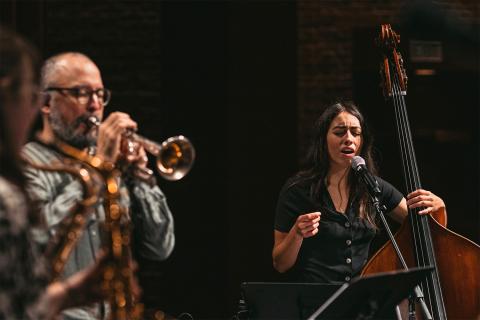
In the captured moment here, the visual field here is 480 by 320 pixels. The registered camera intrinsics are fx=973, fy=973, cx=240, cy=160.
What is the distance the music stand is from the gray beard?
3.00 feet

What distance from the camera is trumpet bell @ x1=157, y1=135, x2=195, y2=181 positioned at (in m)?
3.31

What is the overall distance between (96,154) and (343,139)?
4.77 ft

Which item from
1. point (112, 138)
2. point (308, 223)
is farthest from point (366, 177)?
point (112, 138)

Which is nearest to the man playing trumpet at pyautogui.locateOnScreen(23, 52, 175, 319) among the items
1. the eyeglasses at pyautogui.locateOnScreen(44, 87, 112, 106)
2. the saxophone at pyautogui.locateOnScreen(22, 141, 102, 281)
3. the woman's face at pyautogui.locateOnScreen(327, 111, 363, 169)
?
the eyeglasses at pyautogui.locateOnScreen(44, 87, 112, 106)

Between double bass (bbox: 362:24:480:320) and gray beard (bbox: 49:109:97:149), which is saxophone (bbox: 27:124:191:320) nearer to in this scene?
gray beard (bbox: 49:109:97:149)

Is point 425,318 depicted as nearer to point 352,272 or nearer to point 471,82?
point 352,272

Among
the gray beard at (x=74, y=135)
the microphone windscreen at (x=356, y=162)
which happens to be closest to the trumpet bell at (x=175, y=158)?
the gray beard at (x=74, y=135)

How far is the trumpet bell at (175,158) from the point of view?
3314 mm

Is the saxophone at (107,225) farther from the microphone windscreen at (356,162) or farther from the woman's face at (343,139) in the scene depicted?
the woman's face at (343,139)

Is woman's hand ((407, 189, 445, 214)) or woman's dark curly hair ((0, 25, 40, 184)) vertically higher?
woman's dark curly hair ((0, 25, 40, 184))

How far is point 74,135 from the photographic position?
315cm

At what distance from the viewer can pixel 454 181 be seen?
6.44 meters

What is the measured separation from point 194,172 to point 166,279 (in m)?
0.69

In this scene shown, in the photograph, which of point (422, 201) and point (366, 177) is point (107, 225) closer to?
point (366, 177)
